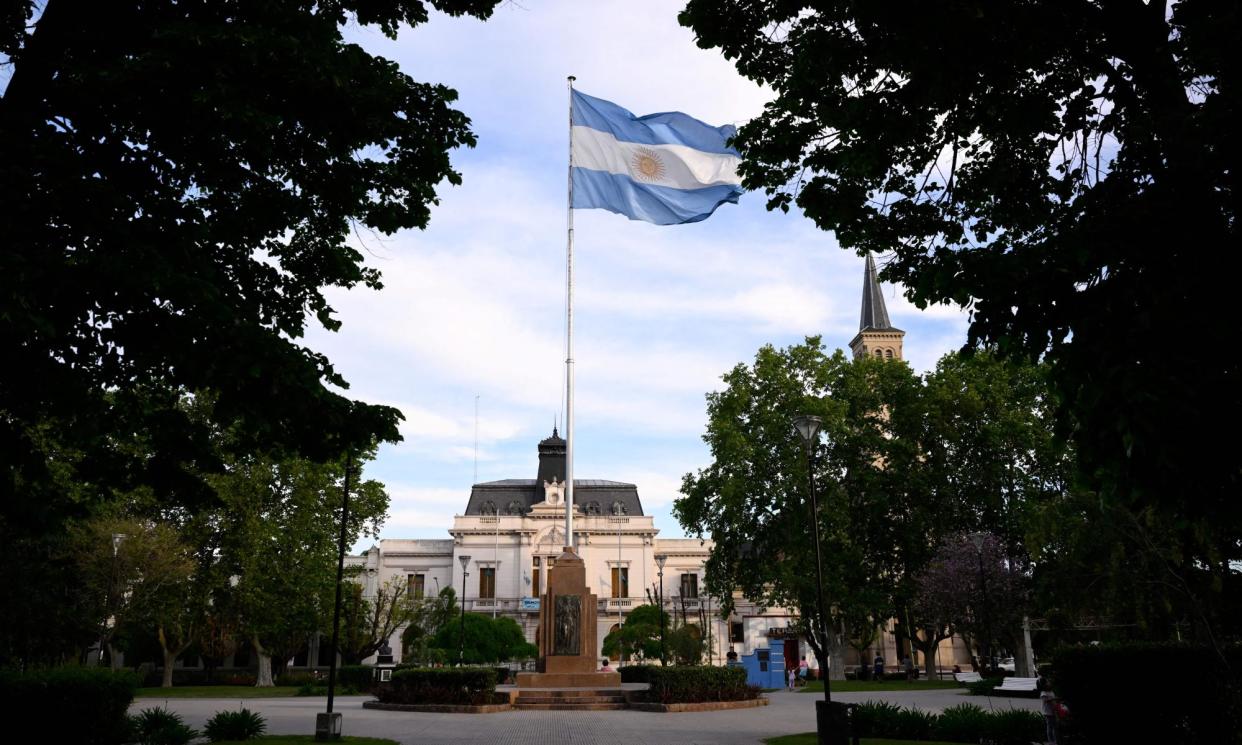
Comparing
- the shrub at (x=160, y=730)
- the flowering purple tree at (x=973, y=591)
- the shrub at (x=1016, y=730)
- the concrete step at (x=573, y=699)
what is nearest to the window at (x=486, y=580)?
the flowering purple tree at (x=973, y=591)

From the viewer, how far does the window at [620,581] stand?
76.4m

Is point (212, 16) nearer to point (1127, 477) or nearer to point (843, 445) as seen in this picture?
point (1127, 477)

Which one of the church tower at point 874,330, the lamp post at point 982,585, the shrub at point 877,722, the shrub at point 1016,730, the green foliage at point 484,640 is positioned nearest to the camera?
the shrub at point 1016,730

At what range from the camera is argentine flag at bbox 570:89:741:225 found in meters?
24.4

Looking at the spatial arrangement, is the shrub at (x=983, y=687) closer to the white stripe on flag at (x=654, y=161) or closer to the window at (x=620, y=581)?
the white stripe on flag at (x=654, y=161)

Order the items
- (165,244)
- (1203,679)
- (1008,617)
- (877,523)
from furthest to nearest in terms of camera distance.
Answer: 1. (877,523)
2. (1008,617)
3. (1203,679)
4. (165,244)

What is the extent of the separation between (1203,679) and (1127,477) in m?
7.78

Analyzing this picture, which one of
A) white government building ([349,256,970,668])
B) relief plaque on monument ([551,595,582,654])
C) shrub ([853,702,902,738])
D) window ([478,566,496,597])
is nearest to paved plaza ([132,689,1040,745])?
shrub ([853,702,902,738])

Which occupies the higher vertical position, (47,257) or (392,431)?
(47,257)

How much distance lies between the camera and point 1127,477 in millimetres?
7848

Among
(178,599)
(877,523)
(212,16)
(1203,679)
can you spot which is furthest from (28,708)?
(877,523)

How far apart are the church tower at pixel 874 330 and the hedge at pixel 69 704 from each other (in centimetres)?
7702

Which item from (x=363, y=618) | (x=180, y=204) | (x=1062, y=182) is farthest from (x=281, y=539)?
(x=1062, y=182)

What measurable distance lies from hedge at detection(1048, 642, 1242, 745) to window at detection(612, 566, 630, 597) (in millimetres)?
63937
